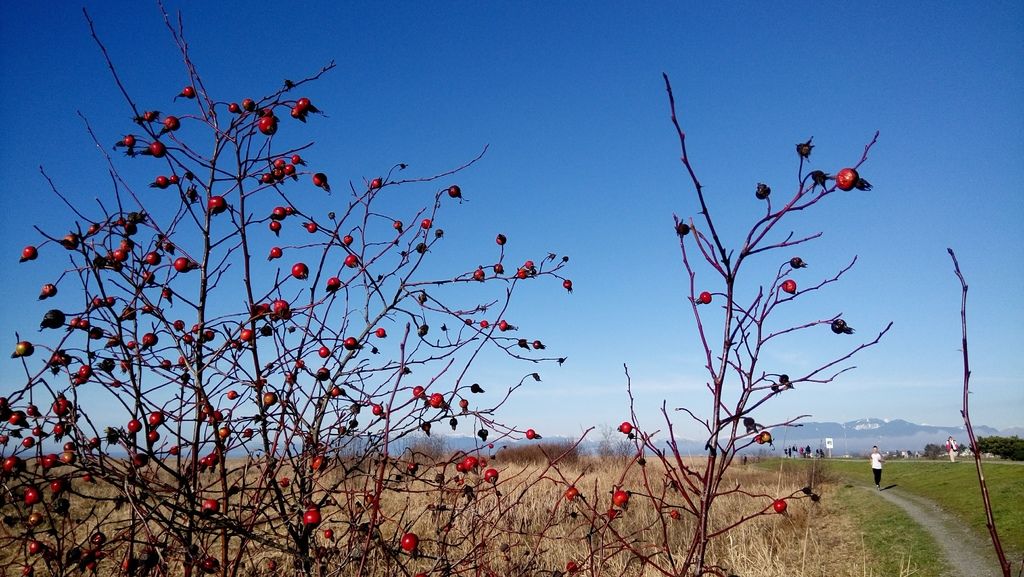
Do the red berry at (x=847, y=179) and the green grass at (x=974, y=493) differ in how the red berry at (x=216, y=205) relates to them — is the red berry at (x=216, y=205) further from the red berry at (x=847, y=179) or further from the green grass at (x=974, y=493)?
the green grass at (x=974, y=493)

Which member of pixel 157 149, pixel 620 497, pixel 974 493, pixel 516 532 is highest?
pixel 157 149

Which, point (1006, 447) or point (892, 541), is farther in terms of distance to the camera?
point (1006, 447)

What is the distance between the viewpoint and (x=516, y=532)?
2.32m

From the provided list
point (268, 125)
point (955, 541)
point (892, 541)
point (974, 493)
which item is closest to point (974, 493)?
point (974, 493)

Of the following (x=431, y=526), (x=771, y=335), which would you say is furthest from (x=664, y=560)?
(x=771, y=335)

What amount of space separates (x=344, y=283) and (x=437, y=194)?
2.54 ft

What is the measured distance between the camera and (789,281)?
1559mm

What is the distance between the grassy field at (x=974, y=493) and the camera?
10.3 meters

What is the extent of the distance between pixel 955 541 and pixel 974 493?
5678 millimetres

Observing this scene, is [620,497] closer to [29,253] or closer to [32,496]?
[32,496]

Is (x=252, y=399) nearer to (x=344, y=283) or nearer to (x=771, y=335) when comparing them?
(x=344, y=283)

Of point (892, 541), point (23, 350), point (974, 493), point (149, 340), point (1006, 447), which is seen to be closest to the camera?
point (23, 350)

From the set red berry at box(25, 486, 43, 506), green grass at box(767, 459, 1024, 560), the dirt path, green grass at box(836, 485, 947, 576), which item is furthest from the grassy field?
red berry at box(25, 486, 43, 506)

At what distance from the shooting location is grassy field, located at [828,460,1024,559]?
1029 cm
